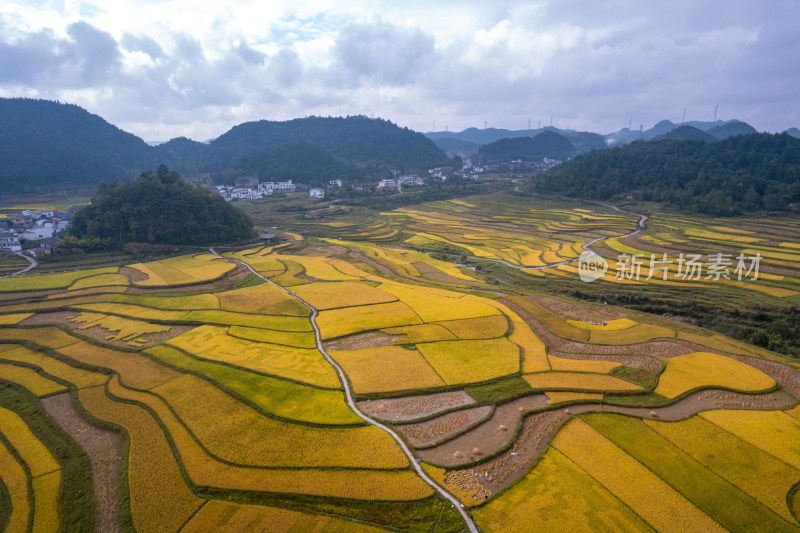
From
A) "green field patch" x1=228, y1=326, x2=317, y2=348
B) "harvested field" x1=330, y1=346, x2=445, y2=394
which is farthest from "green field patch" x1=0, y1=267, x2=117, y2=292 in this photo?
"harvested field" x1=330, y1=346, x2=445, y2=394

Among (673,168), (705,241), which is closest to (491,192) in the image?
(673,168)

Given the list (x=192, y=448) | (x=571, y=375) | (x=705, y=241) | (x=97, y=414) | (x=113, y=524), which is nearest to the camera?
(x=113, y=524)

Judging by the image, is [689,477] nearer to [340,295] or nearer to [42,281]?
[340,295]

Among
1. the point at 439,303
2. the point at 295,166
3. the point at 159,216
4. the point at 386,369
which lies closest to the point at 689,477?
the point at 386,369

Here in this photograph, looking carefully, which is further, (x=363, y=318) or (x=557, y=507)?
(x=363, y=318)

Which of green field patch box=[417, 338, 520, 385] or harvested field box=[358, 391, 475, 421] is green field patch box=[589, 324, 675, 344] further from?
harvested field box=[358, 391, 475, 421]

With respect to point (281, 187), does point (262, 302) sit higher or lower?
lower

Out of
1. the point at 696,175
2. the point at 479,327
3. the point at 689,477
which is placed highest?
the point at 696,175

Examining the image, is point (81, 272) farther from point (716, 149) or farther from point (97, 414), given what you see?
point (716, 149)

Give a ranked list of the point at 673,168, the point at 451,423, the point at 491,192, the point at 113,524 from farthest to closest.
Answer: the point at 491,192, the point at 673,168, the point at 451,423, the point at 113,524
